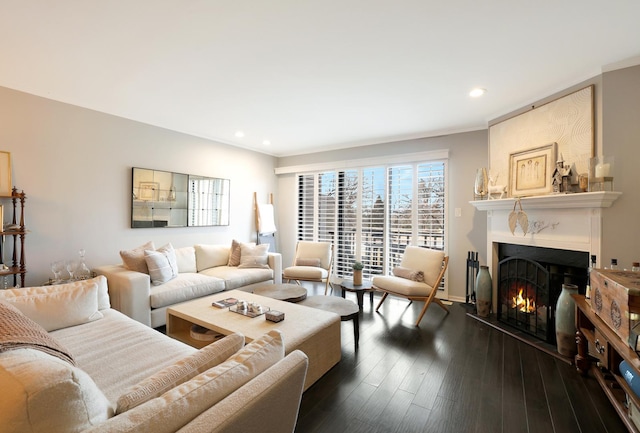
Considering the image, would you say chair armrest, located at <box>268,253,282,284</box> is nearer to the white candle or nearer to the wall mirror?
the wall mirror

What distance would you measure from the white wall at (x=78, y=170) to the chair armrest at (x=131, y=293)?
2.31 feet

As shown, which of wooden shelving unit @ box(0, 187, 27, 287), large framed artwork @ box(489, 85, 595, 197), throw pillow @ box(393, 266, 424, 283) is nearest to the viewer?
large framed artwork @ box(489, 85, 595, 197)

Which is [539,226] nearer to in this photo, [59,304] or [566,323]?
[566,323]

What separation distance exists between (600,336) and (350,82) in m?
2.77

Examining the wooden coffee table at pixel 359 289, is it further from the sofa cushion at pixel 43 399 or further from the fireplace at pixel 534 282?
the sofa cushion at pixel 43 399

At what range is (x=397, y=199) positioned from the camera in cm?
452

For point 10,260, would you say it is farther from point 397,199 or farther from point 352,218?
point 397,199

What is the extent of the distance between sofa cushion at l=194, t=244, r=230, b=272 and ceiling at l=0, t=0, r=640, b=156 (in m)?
1.86

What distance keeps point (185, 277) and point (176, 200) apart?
1.26 m

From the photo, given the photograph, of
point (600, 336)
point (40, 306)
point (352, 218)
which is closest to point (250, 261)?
point (352, 218)

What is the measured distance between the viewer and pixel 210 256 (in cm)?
409

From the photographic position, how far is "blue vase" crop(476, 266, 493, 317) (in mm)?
3332

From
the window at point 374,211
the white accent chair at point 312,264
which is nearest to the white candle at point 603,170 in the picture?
the window at point 374,211

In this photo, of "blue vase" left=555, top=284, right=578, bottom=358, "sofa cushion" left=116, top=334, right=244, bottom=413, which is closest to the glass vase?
"blue vase" left=555, top=284, right=578, bottom=358
